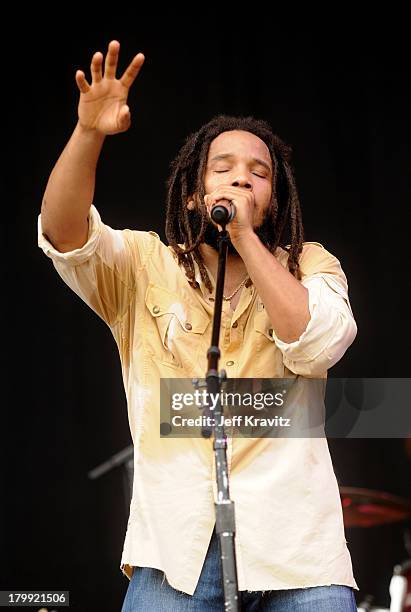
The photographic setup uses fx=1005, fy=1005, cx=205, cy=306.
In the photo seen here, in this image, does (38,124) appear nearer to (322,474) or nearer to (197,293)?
(197,293)

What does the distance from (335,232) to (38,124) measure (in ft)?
4.18

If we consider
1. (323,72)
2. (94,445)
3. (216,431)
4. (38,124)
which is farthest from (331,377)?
(216,431)

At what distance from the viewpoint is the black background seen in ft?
12.6

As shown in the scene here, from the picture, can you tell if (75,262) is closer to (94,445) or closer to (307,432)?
(307,432)

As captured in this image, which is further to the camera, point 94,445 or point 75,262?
point 94,445

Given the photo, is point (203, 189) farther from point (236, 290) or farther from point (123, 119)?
point (123, 119)

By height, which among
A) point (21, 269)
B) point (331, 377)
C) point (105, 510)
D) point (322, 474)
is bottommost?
point (105, 510)

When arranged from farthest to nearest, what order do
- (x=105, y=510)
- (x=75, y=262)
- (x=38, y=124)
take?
(x=38, y=124) → (x=105, y=510) → (x=75, y=262)

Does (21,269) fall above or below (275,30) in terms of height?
below

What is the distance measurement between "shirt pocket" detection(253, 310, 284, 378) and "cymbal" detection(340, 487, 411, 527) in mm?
1918

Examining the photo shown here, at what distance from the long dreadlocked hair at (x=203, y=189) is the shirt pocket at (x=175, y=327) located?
143mm

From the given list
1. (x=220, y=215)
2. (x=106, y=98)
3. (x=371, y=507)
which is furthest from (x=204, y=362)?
(x=371, y=507)

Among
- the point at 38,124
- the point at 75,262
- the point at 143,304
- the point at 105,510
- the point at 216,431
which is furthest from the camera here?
the point at 38,124

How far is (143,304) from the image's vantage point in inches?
82.5
